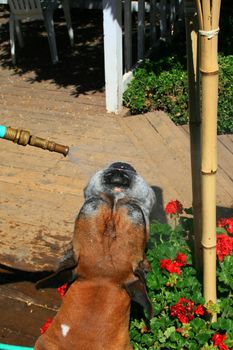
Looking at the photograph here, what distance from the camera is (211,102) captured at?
94.0 inches

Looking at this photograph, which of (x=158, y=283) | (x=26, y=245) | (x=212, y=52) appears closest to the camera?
(x=212, y=52)

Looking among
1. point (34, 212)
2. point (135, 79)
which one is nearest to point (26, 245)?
point (34, 212)

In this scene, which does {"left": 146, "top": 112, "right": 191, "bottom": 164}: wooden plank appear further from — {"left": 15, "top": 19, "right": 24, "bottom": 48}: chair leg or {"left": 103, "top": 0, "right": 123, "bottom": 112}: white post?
{"left": 15, "top": 19, "right": 24, "bottom": 48}: chair leg

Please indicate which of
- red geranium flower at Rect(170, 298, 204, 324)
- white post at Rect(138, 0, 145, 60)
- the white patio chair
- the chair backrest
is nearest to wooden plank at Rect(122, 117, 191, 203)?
white post at Rect(138, 0, 145, 60)

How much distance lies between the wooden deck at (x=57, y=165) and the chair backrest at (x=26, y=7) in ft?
3.55

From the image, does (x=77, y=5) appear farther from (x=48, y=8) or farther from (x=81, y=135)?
(x=81, y=135)

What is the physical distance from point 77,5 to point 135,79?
6.13 m

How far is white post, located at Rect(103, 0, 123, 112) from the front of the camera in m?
6.25

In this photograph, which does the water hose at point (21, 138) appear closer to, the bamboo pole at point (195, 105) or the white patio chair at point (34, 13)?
the bamboo pole at point (195, 105)

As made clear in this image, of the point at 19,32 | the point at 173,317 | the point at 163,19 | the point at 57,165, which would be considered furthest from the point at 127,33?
the point at 173,317

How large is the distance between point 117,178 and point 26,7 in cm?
635

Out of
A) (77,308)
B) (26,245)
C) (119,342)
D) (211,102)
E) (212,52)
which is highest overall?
(212,52)

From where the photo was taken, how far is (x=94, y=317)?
271 centimetres

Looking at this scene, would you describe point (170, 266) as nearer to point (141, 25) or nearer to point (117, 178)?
point (117, 178)
